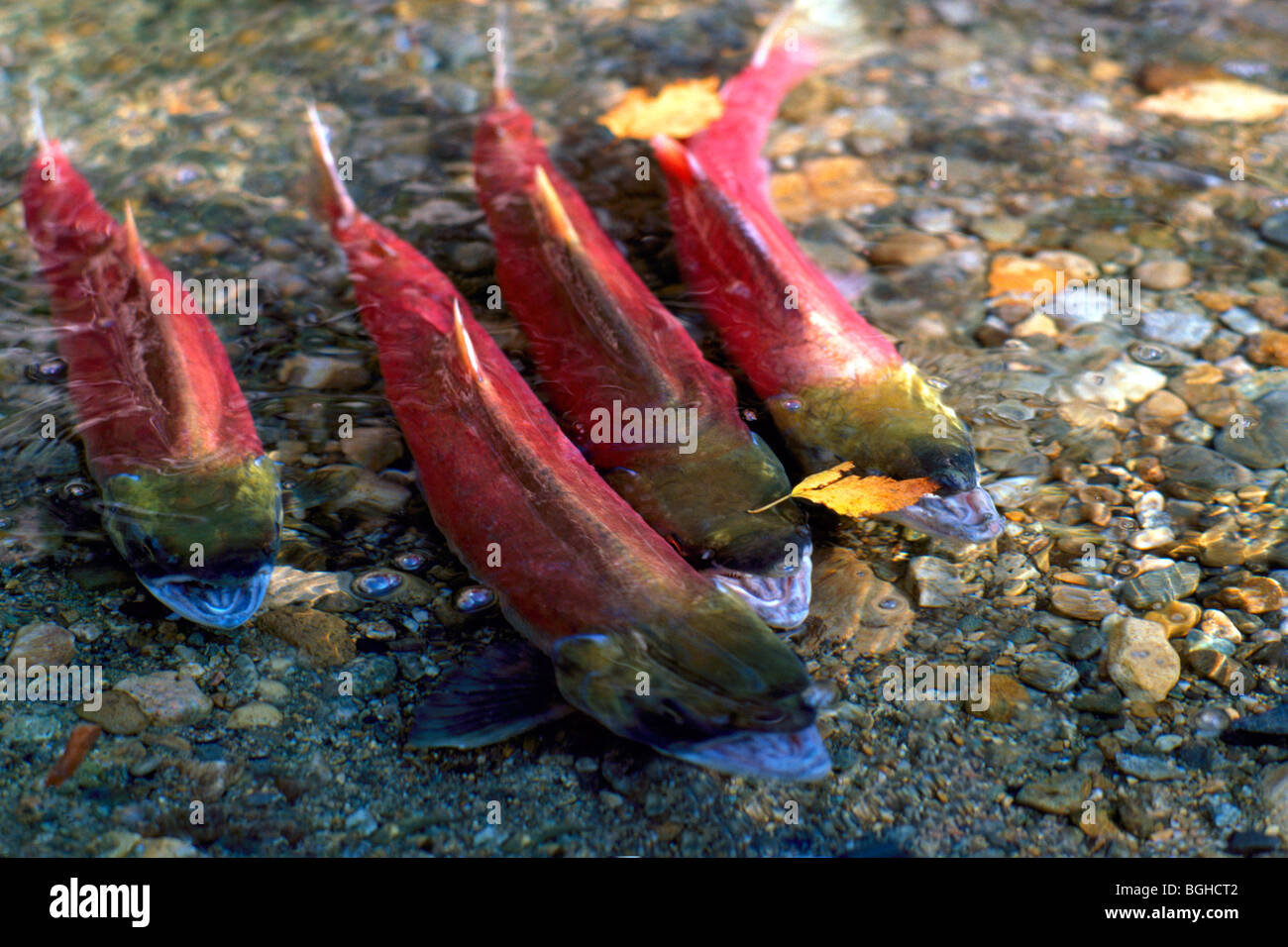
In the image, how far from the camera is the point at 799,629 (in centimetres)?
335

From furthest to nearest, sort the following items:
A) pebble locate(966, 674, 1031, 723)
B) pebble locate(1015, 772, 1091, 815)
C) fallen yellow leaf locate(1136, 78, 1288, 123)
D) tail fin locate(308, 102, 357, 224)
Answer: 1. fallen yellow leaf locate(1136, 78, 1288, 123)
2. tail fin locate(308, 102, 357, 224)
3. pebble locate(966, 674, 1031, 723)
4. pebble locate(1015, 772, 1091, 815)

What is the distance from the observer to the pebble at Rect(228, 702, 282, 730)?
3.12 metres

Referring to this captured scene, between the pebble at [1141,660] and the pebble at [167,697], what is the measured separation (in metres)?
2.63

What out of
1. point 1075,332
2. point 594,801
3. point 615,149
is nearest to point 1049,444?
point 1075,332

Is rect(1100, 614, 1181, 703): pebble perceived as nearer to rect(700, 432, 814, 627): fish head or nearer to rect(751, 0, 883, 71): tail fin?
rect(700, 432, 814, 627): fish head

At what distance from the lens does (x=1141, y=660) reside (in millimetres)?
3238

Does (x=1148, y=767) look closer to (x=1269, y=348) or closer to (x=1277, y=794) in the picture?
(x=1277, y=794)

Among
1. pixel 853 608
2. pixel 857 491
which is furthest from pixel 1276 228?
pixel 853 608

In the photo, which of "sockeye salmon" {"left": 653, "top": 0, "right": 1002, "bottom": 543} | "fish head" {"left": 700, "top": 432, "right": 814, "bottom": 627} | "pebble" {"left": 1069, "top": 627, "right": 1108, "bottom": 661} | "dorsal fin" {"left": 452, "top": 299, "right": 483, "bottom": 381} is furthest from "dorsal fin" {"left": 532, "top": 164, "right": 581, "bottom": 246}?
"pebble" {"left": 1069, "top": 627, "right": 1108, "bottom": 661}

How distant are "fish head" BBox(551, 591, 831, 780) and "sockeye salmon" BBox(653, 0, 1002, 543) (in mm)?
904

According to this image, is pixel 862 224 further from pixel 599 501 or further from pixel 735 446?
pixel 599 501

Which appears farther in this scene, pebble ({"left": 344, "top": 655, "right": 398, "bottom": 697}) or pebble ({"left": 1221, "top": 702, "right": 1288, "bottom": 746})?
pebble ({"left": 344, "top": 655, "right": 398, "bottom": 697})

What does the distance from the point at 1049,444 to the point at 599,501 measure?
184 centimetres

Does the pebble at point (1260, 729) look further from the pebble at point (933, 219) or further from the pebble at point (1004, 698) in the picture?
the pebble at point (933, 219)
